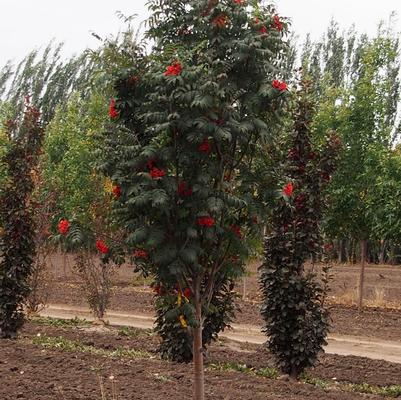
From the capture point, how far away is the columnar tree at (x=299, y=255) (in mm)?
8156

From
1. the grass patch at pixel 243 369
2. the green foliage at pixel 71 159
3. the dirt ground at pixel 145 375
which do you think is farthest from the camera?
the green foliage at pixel 71 159

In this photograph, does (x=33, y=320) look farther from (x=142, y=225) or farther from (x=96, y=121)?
(x=142, y=225)

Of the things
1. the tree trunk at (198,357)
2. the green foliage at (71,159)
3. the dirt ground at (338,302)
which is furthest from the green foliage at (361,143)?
the tree trunk at (198,357)

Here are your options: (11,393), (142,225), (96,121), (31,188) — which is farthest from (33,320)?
(142,225)

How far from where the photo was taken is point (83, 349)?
31.2 feet

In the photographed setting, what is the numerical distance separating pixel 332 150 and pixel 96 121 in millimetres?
10057

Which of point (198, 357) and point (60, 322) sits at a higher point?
point (198, 357)

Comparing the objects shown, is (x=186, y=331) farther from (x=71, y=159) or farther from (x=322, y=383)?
(x=71, y=159)

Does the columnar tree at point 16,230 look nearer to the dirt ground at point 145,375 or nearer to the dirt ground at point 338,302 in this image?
the dirt ground at point 145,375

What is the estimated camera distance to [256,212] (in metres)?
5.15

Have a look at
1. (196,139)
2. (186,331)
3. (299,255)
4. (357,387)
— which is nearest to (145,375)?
(186,331)

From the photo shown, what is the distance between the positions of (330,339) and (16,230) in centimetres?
587

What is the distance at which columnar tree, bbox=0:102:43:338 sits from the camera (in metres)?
10.8

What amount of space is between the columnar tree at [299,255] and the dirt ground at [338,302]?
2.97 m
